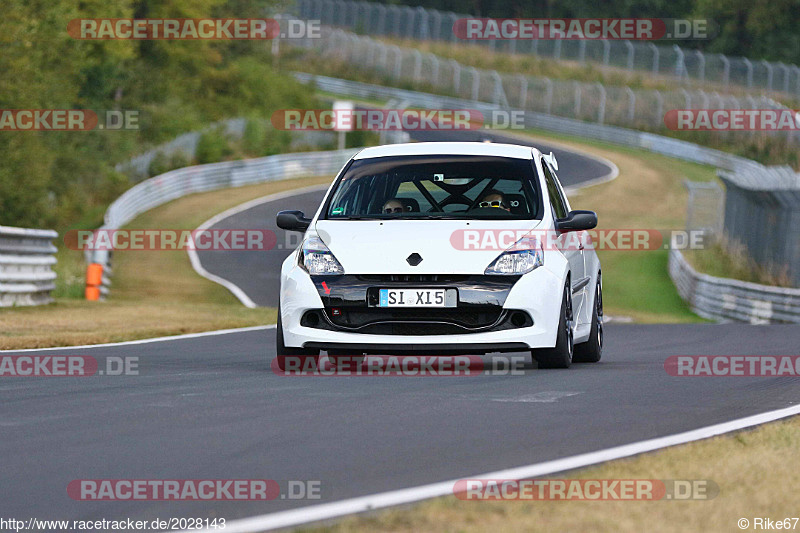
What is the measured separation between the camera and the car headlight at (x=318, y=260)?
10547 millimetres

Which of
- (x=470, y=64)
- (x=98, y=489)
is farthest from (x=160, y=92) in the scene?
(x=98, y=489)

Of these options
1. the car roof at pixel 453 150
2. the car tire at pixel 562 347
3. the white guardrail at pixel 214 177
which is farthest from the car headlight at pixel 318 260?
the white guardrail at pixel 214 177

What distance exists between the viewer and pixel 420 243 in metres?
10.5

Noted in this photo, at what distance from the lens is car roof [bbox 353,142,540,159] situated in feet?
39.2

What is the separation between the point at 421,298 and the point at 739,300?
15664mm

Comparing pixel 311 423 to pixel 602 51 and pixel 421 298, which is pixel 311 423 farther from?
pixel 602 51

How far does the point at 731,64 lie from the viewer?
66375 millimetres

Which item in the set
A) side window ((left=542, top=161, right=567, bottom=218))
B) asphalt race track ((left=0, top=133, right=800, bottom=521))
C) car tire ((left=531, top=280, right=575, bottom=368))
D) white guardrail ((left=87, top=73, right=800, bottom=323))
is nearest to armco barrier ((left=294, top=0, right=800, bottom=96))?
white guardrail ((left=87, top=73, right=800, bottom=323))

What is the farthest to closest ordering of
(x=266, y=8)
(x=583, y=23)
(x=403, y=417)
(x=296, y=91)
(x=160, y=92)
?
(x=583, y=23), (x=266, y=8), (x=296, y=91), (x=160, y=92), (x=403, y=417)

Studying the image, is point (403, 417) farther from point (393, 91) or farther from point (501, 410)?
point (393, 91)

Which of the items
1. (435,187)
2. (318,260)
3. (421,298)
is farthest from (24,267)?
(421,298)

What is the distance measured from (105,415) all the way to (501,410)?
2198 mm

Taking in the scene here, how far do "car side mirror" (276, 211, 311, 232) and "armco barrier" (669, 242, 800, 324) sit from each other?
A: 13.7m

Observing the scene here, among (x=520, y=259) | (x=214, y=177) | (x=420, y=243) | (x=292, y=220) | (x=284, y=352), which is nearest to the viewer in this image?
(x=420, y=243)
